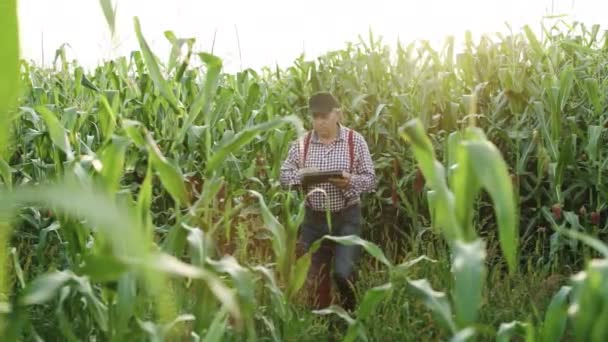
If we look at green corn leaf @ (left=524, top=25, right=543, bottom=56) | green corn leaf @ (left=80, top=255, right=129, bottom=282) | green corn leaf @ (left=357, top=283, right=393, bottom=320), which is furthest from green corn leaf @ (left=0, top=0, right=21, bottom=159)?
green corn leaf @ (left=524, top=25, right=543, bottom=56)

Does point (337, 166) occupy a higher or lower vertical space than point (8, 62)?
lower

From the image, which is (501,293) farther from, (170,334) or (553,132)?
(170,334)

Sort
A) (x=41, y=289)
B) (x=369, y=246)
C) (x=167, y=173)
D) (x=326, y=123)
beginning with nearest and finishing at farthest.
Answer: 1. (x=41, y=289)
2. (x=167, y=173)
3. (x=369, y=246)
4. (x=326, y=123)

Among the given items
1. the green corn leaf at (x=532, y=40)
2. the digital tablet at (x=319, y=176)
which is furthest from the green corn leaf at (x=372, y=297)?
the green corn leaf at (x=532, y=40)

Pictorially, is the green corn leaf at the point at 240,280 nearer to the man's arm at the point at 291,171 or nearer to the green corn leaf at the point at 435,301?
the green corn leaf at the point at 435,301

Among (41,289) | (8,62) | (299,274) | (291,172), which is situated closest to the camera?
(8,62)

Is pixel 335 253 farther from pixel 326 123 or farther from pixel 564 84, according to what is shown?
pixel 564 84

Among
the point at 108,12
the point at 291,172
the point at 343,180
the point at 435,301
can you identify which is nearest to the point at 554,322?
the point at 435,301

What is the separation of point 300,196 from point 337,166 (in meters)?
1.14

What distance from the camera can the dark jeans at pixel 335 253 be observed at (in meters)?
5.52

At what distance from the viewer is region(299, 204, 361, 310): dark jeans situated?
5.52 m

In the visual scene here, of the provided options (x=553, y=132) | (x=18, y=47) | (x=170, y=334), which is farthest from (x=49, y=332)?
(x=553, y=132)

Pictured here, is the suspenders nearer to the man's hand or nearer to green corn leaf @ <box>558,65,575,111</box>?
the man's hand

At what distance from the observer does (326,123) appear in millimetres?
5363
